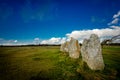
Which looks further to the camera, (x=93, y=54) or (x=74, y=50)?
(x=74, y=50)

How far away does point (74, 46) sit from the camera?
26859 millimetres

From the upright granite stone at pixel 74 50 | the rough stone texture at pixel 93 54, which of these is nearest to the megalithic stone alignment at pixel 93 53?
the rough stone texture at pixel 93 54

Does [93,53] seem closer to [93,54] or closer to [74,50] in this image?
[93,54]

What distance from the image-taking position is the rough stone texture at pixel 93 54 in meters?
16.5

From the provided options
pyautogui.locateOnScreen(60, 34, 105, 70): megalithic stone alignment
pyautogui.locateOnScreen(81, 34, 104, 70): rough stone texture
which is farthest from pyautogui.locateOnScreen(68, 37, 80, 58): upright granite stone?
pyautogui.locateOnScreen(81, 34, 104, 70): rough stone texture

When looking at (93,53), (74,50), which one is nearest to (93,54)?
(93,53)

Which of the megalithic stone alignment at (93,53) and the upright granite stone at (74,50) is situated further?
the upright granite stone at (74,50)

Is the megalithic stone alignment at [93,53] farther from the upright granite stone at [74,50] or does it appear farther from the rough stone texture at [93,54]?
the upright granite stone at [74,50]

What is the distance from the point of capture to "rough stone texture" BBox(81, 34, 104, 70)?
54.2ft

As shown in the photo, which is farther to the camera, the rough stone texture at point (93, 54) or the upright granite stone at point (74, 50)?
the upright granite stone at point (74, 50)

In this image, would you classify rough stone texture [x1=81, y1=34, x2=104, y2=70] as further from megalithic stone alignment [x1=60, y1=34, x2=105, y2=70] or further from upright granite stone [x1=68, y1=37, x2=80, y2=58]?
upright granite stone [x1=68, y1=37, x2=80, y2=58]

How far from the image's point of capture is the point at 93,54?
16.7 metres

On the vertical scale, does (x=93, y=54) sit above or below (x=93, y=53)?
below

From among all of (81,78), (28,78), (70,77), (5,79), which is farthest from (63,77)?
(5,79)
